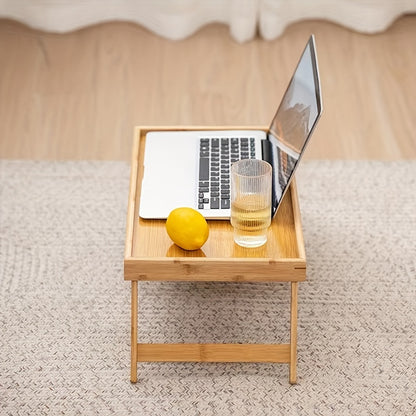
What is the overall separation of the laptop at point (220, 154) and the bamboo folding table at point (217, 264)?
0.16ft

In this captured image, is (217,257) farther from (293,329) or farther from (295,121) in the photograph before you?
(295,121)

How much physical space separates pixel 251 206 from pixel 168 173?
1.16ft

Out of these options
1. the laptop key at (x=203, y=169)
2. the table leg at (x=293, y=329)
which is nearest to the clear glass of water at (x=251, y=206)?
the table leg at (x=293, y=329)

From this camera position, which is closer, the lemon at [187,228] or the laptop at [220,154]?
the lemon at [187,228]

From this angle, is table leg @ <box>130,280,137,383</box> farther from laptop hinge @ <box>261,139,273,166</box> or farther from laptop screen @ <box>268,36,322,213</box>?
laptop hinge @ <box>261,139,273,166</box>

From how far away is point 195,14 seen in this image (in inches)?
139

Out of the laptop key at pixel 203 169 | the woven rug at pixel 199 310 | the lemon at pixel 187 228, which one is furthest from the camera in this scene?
the laptop key at pixel 203 169

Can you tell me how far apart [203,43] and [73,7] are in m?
0.55

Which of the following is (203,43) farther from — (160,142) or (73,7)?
(160,142)

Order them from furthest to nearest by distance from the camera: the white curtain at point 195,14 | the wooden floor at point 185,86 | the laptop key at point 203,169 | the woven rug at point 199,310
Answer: the white curtain at point 195,14 < the wooden floor at point 185,86 < the laptop key at point 203,169 < the woven rug at point 199,310

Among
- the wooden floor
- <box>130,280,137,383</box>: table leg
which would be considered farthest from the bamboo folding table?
the wooden floor

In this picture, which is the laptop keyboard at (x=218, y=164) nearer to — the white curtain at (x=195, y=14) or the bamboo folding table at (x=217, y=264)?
the bamboo folding table at (x=217, y=264)

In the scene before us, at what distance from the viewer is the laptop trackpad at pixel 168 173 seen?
199cm

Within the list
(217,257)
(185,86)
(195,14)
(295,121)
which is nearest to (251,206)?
(217,257)
